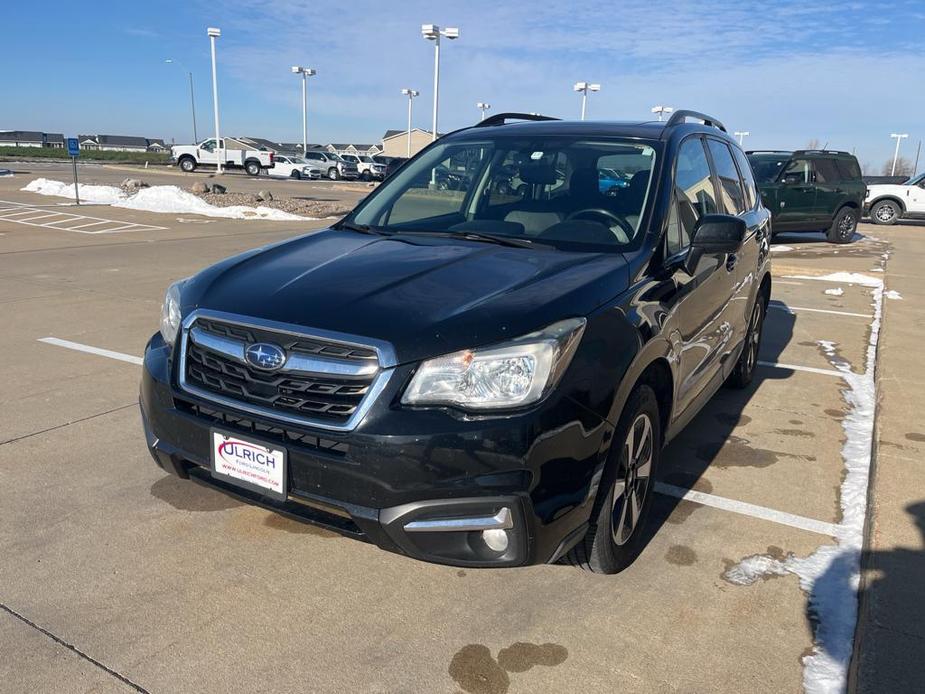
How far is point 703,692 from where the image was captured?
2.32 m

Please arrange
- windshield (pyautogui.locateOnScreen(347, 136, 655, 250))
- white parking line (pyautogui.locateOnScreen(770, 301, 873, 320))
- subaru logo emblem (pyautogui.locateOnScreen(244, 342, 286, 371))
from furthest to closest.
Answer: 1. white parking line (pyautogui.locateOnScreen(770, 301, 873, 320))
2. windshield (pyautogui.locateOnScreen(347, 136, 655, 250))
3. subaru logo emblem (pyautogui.locateOnScreen(244, 342, 286, 371))

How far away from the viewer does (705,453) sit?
4.29 meters

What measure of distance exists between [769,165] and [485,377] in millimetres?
15836

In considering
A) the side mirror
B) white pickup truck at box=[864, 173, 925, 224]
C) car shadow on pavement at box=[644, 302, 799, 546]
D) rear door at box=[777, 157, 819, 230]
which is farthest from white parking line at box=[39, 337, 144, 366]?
white pickup truck at box=[864, 173, 925, 224]

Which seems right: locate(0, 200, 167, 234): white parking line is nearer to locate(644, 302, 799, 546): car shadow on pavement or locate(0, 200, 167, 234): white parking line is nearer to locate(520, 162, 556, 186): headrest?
locate(520, 162, 556, 186): headrest

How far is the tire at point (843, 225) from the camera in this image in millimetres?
16234

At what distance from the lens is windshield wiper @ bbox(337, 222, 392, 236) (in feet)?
11.9

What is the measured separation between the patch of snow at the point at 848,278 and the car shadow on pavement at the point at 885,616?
867 centimetres

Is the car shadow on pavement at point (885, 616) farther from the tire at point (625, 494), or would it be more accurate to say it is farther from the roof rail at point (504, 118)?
the roof rail at point (504, 118)

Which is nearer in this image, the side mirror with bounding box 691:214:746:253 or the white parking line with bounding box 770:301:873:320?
the side mirror with bounding box 691:214:746:253

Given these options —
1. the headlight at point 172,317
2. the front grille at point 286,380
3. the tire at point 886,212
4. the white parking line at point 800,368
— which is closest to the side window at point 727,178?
the white parking line at point 800,368

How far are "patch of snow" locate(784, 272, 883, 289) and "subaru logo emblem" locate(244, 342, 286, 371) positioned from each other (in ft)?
34.7

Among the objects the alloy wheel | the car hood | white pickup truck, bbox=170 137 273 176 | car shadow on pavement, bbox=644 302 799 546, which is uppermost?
white pickup truck, bbox=170 137 273 176

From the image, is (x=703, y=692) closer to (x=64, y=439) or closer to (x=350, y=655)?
(x=350, y=655)
